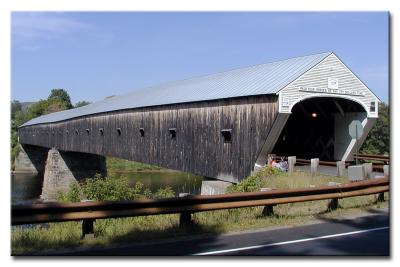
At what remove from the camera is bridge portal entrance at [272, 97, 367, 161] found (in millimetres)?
17766

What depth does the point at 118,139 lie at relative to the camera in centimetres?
2722

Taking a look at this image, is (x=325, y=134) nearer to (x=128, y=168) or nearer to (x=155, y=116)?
(x=155, y=116)

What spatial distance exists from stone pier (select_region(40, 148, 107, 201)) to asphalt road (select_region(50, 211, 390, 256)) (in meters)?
37.3

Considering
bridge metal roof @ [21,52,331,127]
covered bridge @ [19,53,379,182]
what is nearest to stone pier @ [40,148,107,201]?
covered bridge @ [19,53,379,182]

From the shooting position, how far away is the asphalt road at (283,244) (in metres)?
5.95

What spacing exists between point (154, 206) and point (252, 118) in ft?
28.3

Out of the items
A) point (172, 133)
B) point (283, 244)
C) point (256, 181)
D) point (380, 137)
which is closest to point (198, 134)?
point (172, 133)

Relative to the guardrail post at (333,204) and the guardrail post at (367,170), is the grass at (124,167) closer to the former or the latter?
the guardrail post at (367,170)

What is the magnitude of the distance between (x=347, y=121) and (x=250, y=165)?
4.91 metres

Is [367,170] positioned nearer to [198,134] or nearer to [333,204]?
[333,204]

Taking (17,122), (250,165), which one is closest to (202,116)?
(250,165)

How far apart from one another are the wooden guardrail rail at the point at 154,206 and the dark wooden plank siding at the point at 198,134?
5632 mm

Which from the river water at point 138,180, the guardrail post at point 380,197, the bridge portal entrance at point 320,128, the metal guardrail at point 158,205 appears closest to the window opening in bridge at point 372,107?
the bridge portal entrance at point 320,128

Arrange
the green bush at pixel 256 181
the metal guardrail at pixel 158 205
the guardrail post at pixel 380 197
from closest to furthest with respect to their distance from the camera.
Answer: the metal guardrail at pixel 158 205 < the guardrail post at pixel 380 197 < the green bush at pixel 256 181
